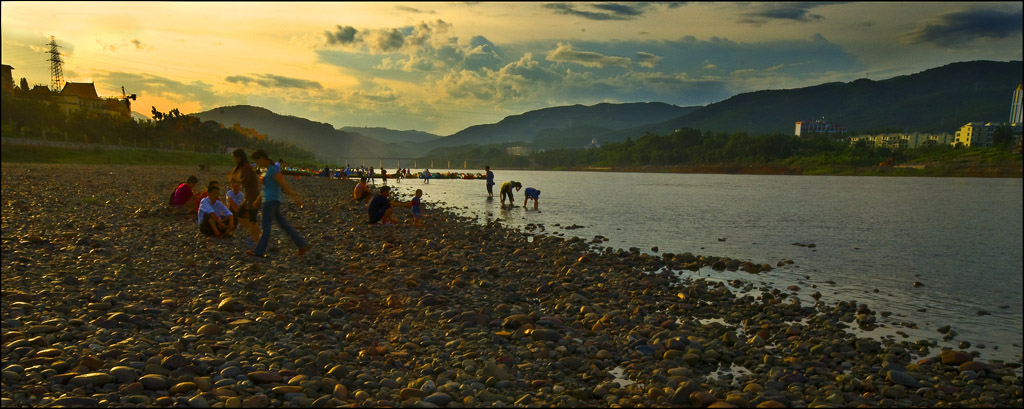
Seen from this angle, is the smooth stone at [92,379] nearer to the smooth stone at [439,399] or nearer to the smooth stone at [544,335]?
the smooth stone at [439,399]

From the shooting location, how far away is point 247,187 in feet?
48.9

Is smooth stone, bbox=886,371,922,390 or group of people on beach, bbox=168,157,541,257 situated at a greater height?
group of people on beach, bbox=168,157,541,257

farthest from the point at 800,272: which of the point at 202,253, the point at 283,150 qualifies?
the point at 283,150

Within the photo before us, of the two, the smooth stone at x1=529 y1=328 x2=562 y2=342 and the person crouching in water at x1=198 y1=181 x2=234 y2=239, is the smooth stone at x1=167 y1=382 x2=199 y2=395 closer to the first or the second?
the smooth stone at x1=529 y1=328 x2=562 y2=342

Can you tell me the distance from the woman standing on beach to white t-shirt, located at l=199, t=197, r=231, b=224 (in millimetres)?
554

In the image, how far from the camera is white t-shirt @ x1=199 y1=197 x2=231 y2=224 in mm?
15742

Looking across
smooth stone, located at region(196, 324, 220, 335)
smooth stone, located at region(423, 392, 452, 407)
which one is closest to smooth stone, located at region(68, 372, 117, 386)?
smooth stone, located at region(196, 324, 220, 335)

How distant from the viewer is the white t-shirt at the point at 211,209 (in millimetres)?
15742

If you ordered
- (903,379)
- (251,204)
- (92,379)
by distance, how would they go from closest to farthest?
(92,379) < (903,379) < (251,204)

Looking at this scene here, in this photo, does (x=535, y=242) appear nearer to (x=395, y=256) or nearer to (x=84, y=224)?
(x=395, y=256)

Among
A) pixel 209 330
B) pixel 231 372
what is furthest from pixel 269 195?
pixel 231 372

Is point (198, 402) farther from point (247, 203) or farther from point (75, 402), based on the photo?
point (247, 203)

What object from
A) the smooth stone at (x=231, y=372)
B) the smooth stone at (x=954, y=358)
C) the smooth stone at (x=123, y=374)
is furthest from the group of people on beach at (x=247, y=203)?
the smooth stone at (x=954, y=358)

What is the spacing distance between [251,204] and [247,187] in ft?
1.61
